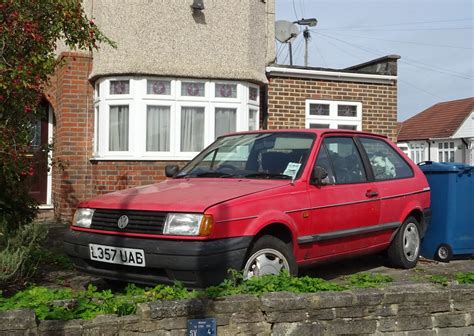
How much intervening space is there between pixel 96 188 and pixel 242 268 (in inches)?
260

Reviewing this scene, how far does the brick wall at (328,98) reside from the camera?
11711mm

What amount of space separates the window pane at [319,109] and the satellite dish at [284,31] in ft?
6.40

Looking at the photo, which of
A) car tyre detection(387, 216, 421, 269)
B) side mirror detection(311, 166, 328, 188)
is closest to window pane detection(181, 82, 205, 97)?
car tyre detection(387, 216, 421, 269)

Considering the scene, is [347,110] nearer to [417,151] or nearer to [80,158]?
[80,158]

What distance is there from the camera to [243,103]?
11.0 metres

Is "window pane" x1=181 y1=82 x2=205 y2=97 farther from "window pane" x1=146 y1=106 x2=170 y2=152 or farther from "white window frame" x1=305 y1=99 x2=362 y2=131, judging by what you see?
"white window frame" x1=305 y1=99 x2=362 y2=131

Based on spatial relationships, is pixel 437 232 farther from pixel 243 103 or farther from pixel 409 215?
pixel 243 103

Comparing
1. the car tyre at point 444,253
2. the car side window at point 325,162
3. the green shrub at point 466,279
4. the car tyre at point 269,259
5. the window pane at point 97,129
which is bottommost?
the car tyre at point 444,253

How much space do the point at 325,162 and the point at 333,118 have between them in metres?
6.82

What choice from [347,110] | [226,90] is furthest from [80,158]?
[347,110]

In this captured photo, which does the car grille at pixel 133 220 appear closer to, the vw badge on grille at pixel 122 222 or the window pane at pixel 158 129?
the vw badge on grille at pixel 122 222

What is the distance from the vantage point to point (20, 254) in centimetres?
543

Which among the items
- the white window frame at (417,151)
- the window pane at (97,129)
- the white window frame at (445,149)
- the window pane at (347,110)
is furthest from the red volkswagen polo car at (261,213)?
the white window frame at (417,151)

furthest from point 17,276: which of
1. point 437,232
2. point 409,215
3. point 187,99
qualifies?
point 187,99
